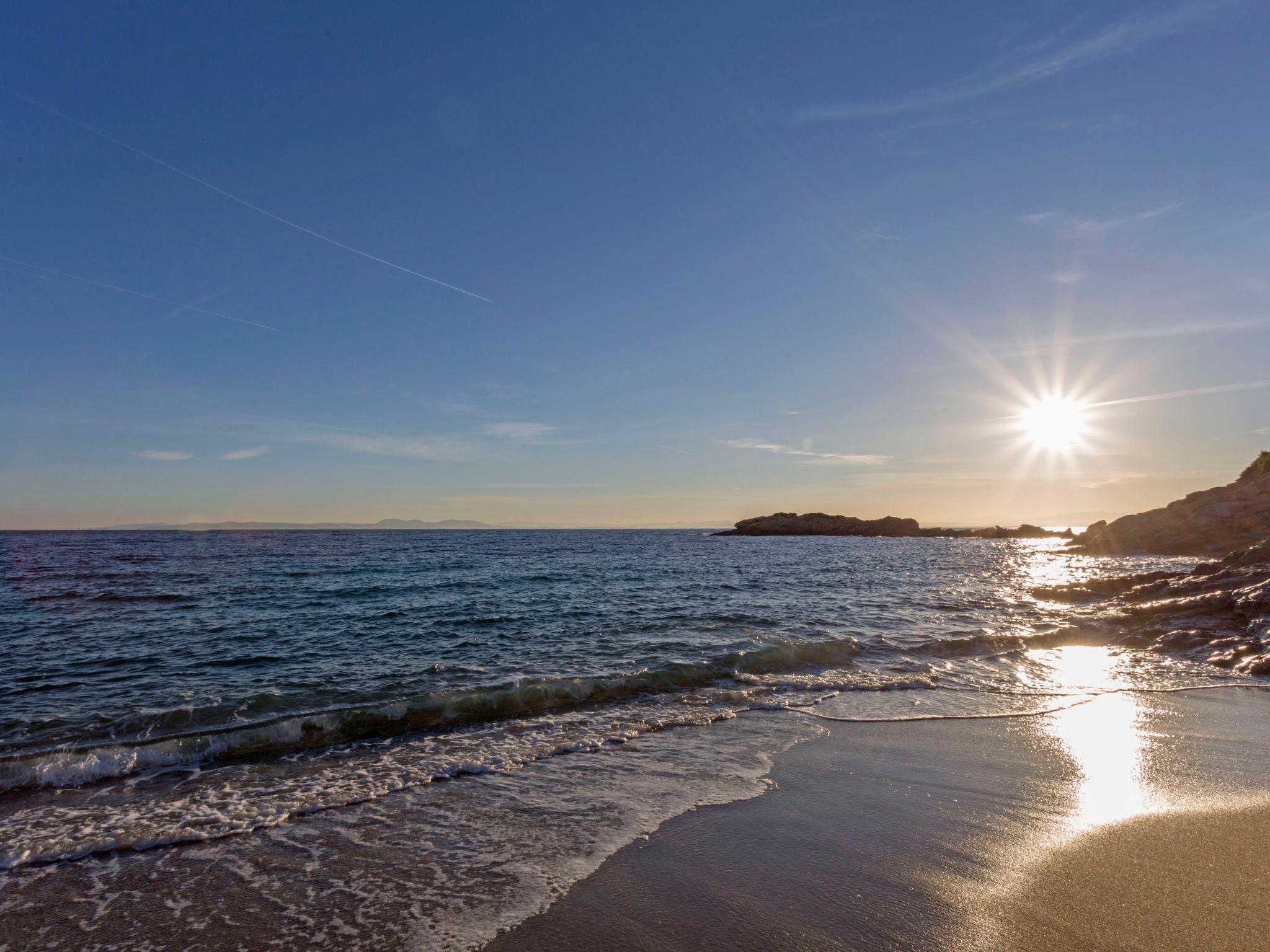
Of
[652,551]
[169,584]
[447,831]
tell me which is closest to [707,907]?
[447,831]

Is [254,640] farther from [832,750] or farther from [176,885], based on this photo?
[832,750]

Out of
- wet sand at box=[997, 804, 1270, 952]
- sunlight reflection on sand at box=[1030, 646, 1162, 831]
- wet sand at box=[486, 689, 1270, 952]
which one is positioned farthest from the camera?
sunlight reflection on sand at box=[1030, 646, 1162, 831]

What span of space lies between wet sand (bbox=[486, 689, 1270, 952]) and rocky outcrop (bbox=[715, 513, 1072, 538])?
469 feet

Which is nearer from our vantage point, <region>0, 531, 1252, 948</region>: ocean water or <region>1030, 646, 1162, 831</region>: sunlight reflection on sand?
<region>0, 531, 1252, 948</region>: ocean water

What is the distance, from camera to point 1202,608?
63.3 feet

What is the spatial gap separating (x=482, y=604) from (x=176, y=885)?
20.2 meters

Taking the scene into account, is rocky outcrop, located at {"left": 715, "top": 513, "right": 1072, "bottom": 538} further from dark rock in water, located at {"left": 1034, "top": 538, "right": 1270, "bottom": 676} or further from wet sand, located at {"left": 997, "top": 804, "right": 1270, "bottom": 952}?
wet sand, located at {"left": 997, "top": 804, "right": 1270, "bottom": 952}

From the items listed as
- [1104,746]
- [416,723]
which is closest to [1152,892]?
[1104,746]

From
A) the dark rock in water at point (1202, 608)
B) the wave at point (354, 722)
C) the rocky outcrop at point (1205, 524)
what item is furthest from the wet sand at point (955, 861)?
the rocky outcrop at point (1205, 524)

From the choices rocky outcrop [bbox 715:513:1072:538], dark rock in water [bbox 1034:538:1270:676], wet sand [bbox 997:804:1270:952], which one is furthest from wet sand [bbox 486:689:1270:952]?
rocky outcrop [bbox 715:513:1072:538]

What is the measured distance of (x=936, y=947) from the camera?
13.7 feet

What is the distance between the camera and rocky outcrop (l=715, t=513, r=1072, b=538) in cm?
13900

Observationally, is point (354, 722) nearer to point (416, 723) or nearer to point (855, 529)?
point (416, 723)

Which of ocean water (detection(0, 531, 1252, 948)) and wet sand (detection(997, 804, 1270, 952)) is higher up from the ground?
wet sand (detection(997, 804, 1270, 952))
